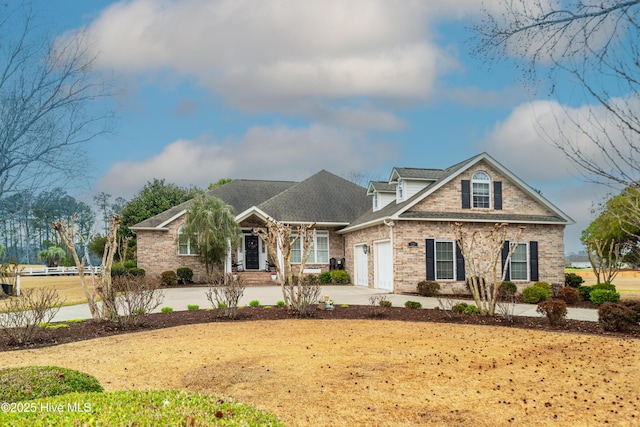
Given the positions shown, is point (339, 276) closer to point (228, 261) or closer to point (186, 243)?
point (228, 261)

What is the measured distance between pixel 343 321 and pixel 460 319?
2960mm

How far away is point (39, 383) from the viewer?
4871 millimetres

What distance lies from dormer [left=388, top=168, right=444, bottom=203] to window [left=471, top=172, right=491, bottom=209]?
175 centimetres

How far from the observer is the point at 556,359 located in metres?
8.27

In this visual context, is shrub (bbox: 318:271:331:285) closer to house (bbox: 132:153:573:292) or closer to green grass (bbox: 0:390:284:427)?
house (bbox: 132:153:573:292)

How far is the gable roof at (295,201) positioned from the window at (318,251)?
3.15 ft

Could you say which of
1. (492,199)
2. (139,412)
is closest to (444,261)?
(492,199)

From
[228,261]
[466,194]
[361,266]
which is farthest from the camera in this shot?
[228,261]

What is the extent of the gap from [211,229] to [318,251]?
588 centimetres

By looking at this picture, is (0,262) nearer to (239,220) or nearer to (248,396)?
(239,220)

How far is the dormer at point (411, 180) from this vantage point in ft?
74.7

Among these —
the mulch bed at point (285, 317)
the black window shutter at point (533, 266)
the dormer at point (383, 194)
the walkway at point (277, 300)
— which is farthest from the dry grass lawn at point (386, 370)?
the dormer at point (383, 194)

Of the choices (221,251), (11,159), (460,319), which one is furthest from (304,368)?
(221,251)

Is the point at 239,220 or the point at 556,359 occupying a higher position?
the point at 239,220
